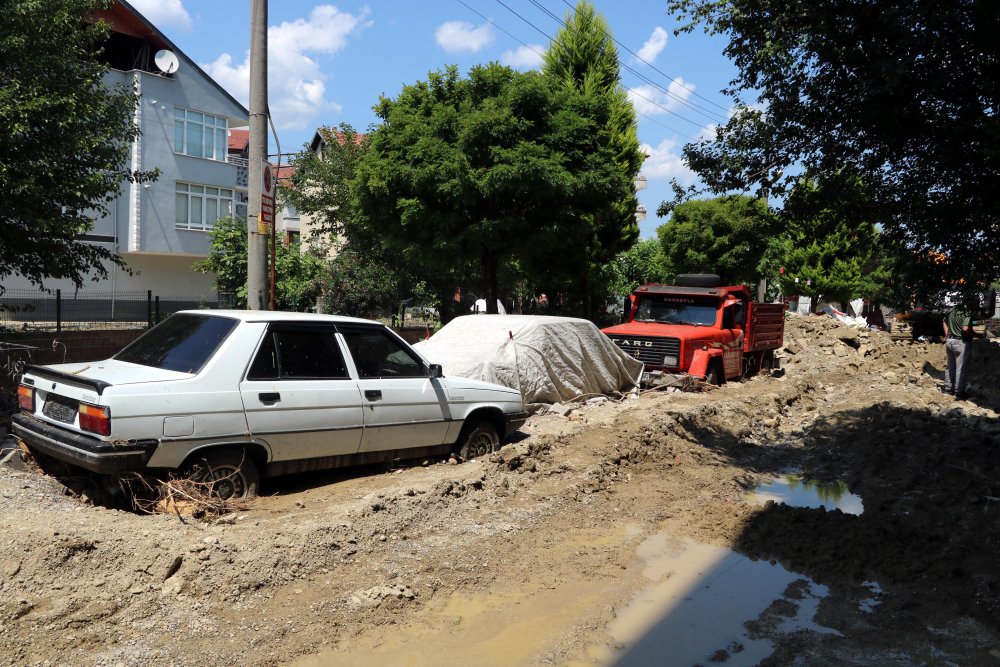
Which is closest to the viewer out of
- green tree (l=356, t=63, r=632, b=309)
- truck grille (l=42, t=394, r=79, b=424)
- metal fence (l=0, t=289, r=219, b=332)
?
truck grille (l=42, t=394, r=79, b=424)

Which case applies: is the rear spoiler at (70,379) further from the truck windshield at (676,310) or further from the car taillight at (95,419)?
the truck windshield at (676,310)

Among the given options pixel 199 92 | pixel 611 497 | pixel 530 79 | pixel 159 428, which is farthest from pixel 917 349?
pixel 199 92

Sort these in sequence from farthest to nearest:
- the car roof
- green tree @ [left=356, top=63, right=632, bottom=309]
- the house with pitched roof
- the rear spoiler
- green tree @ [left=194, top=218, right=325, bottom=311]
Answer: the house with pitched roof < green tree @ [left=194, top=218, right=325, bottom=311] < green tree @ [left=356, top=63, right=632, bottom=309] < the car roof < the rear spoiler

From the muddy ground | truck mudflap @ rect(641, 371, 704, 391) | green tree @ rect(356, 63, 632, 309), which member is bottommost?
the muddy ground

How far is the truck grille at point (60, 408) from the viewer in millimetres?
5867

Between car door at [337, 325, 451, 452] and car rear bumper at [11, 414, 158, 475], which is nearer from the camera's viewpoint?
car rear bumper at [11, 414, 158, 475]

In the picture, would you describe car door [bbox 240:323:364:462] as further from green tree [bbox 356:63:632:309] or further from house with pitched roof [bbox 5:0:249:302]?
house with pitched roof [bbox 5:0:249:302]

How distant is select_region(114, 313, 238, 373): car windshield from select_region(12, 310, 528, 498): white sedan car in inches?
0.5

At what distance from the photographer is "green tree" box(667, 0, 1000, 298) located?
728cm

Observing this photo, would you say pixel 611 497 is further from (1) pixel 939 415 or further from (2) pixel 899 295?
(1) pixel 939 415

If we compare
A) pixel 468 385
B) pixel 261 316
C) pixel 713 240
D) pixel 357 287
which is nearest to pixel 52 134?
pixel 261 316

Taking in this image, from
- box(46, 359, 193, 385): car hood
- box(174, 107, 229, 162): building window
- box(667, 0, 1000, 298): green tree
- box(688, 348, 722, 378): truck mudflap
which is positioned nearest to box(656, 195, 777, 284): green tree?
box(688, 348, 722, 378): truck mudflap

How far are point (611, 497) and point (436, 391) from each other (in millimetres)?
1979

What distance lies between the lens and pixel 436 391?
25.7ft
